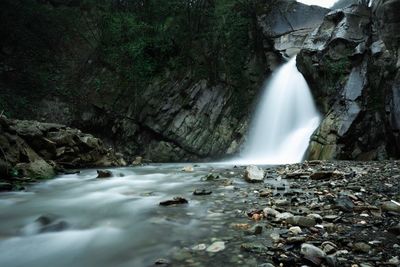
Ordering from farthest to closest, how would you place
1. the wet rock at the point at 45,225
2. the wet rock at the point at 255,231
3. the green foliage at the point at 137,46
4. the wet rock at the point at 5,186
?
the green foliage at the point at 137,46 < the wet rock at the point at 5,186 < the wet rock at the point at 45,225 < the wet rock at the point at 255,231

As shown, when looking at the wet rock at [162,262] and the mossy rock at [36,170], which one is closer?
the wet rock at [162,262]

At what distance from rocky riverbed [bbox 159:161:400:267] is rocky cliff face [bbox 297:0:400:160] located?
6557 millimetres

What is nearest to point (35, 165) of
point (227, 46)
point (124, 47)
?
point (124, 47)

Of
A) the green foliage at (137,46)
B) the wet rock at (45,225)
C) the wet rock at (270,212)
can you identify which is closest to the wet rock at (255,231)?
the wet rock at (270,212)

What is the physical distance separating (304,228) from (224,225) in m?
0.88

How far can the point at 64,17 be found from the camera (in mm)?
19266

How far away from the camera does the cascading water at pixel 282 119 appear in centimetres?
1420

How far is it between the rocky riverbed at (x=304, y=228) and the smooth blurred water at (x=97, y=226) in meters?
0.32

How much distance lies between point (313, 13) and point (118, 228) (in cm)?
1736

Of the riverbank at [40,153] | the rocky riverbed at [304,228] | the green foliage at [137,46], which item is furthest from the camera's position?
the green foliage at [137,46]

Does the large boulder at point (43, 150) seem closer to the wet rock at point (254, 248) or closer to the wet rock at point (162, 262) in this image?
the wet rock at point (162, 262)

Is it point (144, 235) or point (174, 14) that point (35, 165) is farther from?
point (174, 14)

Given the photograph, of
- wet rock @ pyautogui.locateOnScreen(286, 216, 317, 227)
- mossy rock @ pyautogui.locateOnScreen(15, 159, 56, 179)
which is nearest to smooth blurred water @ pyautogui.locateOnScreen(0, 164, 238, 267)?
wet rock @ pyautogui.locateOnScreen(286, 216, 317, 227)

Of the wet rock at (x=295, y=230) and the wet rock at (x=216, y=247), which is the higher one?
the wet rock at (x=295, y=230)
